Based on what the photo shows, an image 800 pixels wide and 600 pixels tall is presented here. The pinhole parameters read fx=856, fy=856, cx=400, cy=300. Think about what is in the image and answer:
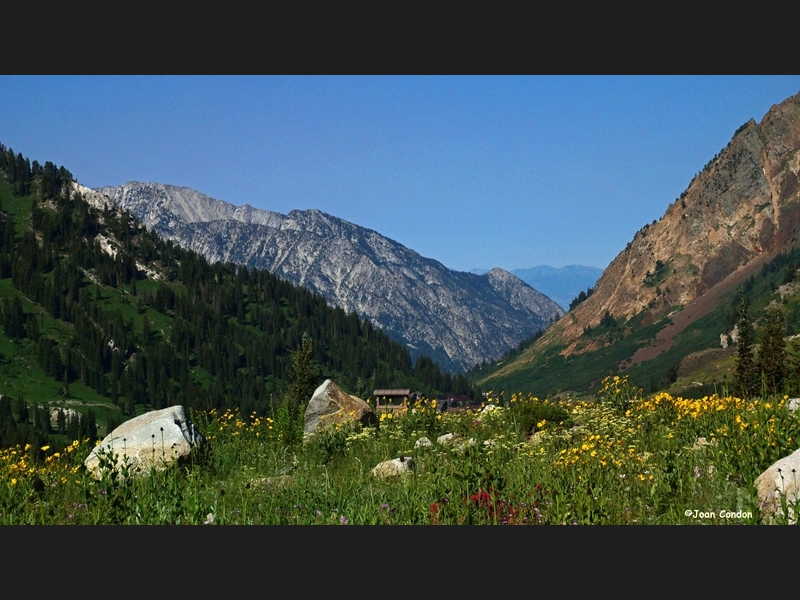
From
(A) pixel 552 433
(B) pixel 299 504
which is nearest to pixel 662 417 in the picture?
(A) pixel 552 433

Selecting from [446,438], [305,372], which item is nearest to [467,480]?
[446,438]

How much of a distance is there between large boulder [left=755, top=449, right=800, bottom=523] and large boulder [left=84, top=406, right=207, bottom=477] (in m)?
10.7

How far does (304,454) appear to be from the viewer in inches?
733

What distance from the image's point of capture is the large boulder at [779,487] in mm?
10633

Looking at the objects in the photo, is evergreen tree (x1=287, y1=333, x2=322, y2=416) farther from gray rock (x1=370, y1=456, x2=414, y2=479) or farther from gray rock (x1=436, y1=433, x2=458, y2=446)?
gray rock (x1=370, y1=456, x2=414, y2=479)

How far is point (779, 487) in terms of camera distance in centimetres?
1109

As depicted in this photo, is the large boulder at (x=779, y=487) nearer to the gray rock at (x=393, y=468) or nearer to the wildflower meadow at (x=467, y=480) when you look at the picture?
the wildflower meadow at (x=467, y=480)

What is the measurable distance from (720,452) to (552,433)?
5.76 metres

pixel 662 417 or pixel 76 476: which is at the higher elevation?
pixel 662 417

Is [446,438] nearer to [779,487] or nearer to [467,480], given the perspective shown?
[467,480]

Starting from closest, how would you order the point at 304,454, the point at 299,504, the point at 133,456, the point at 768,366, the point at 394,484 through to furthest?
the point at 299,504
the point at 394,484
the point at 133,456
the point at 304,454
the point at 768,366

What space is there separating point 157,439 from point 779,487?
11.9 meters

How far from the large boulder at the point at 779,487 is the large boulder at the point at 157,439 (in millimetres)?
10719

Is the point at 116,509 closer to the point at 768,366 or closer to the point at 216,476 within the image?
the point at 216,476
